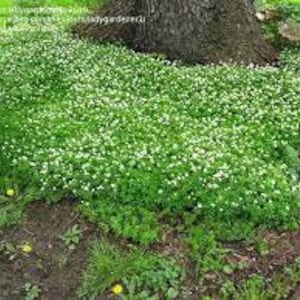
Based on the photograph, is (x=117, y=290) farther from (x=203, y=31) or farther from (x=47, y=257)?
(x=203, y=31)

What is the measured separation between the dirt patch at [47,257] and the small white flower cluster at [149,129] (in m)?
0.23

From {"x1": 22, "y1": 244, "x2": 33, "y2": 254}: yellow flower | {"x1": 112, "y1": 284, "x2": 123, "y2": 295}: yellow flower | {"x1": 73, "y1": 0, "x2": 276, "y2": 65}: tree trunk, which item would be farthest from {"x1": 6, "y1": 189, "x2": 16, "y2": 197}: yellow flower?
{"x1": 73, "y1": 0, "x2": 276, "y2": 65}: tree trunk

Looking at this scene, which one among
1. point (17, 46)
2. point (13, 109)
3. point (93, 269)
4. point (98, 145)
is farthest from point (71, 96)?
point (93, 269)

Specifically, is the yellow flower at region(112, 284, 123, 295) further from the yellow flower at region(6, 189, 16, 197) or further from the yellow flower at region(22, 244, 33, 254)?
the yellow flower at region(6, 189, 16, 197)

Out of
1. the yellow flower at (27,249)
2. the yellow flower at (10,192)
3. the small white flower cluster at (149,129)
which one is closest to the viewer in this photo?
the yellow flower at (27,249)

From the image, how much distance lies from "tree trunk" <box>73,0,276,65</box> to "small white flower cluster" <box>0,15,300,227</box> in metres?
0.44

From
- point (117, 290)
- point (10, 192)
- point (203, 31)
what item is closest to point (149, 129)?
point (10, 192)

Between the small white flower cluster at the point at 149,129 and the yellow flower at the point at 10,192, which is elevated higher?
the small white flower cluster at the point at 149,129

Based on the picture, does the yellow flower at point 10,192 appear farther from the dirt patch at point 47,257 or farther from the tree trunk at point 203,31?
the tree trunk at point 203,31

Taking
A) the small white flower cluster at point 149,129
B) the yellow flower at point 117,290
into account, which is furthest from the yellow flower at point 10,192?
the yellow flower at point 117,290

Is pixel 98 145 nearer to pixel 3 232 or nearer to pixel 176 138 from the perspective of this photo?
pixel 176 138

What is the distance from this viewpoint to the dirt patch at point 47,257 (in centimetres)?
556

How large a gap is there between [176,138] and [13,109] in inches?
70.3

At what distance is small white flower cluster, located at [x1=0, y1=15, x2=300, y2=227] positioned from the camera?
19.7 ft
